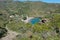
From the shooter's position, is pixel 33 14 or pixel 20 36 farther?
pixel 33 14

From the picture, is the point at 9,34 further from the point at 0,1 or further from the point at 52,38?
the point at 0,1

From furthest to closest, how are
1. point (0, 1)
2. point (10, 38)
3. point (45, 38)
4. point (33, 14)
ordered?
point (33, 14)
point (0, 1)
point (10, 38)
point (45, 38)

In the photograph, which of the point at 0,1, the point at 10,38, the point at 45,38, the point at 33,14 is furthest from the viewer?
the point at 33,14

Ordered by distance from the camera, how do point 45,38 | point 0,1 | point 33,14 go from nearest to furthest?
point 45,38
point 0,1
point 33,14

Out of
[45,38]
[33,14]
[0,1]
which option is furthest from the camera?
[33,14]

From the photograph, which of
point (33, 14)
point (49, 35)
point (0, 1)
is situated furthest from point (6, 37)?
point (33, 14)

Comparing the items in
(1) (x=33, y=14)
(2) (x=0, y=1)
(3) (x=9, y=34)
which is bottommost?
(1) (x=33, y=14)

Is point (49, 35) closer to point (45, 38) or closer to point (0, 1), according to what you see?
point (45, 38)

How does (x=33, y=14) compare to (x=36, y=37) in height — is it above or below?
below

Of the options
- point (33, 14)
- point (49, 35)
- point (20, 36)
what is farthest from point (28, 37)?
point (33, 14)

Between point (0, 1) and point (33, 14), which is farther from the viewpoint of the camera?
point (33, 14)
